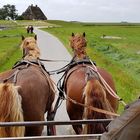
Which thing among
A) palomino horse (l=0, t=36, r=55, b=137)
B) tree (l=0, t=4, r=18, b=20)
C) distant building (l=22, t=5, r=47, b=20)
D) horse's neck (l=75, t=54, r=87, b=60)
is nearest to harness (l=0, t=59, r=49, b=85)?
palomino horse (l=0, t=36, r=55, b=137)

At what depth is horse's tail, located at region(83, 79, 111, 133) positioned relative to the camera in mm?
5625

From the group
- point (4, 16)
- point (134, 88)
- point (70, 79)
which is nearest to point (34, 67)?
point (70, 79)

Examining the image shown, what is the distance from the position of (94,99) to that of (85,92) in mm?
179

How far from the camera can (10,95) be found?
16.8 feet

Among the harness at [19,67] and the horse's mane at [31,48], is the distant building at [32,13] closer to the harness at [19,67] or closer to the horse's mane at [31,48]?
the horse's mane at [31,48]

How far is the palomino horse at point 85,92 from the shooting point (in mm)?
5641

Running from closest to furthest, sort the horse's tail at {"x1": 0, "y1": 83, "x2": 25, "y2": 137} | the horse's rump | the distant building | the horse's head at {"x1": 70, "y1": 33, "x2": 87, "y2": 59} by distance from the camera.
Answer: the horse's tail at {"x1": 0, "y1": 83, "x2": 25, "y2": 137}
the horse's rump
the horse's head at {"x1": 70, "y1": 33, "x2": 87, "y2": 59}
the distant building

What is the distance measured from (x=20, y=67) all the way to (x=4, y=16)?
117 m

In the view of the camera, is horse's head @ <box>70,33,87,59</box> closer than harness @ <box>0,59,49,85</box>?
No

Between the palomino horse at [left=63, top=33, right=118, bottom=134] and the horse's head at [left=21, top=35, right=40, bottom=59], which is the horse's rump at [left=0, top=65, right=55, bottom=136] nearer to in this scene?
the palomino horse at [left=63, top=33, right=118, bottom=134]

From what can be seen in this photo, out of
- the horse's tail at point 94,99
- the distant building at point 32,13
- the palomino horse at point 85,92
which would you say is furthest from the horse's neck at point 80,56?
the distant building at point 32,13

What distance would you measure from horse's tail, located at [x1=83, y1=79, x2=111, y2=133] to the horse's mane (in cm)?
159

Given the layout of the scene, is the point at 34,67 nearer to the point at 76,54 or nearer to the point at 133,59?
the point at 76,54

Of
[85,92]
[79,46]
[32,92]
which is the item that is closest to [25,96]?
[32,92]
